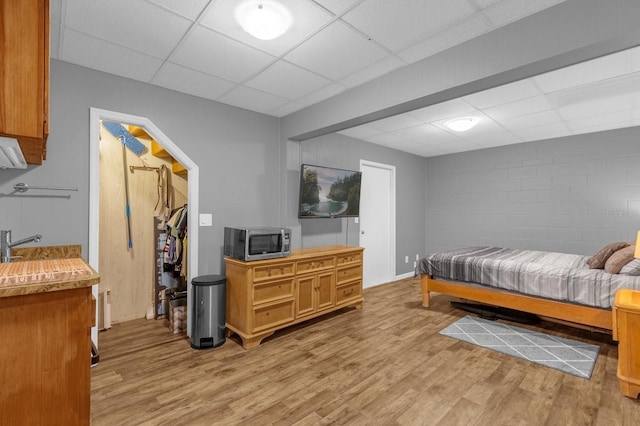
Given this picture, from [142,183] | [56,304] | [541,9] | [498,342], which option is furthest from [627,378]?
[142,183]

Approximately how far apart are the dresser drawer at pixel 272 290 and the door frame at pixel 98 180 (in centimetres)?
76

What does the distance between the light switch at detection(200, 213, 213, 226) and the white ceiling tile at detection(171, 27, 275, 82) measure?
4.58ft

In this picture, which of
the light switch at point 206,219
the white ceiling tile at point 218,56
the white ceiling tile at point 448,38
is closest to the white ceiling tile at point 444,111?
the white ceiling tile at point 448,38

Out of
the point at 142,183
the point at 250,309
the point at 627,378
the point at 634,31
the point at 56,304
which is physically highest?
the point at 634,31

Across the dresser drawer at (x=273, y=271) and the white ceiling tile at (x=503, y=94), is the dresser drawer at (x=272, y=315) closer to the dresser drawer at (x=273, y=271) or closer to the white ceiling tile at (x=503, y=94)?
the dresser drawer at (x=273, y=271)

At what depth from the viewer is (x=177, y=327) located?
327 centimetres

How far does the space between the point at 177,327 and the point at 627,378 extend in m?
3.81

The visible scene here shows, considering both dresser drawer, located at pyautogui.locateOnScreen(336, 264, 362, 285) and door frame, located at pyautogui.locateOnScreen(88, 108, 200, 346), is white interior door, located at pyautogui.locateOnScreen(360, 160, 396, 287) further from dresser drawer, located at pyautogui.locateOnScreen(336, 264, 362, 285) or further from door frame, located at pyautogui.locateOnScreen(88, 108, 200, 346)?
door frame, located at pyautogui.locateOnScreen(88, 108, 200, 346)

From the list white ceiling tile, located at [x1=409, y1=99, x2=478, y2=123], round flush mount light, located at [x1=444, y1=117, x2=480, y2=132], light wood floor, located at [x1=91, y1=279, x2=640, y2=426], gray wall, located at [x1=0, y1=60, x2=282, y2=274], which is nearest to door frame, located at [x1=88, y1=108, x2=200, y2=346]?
gray wall, located at [x1=0, y1=60, x2=282, y2=274]

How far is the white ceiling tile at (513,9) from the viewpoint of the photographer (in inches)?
71.8

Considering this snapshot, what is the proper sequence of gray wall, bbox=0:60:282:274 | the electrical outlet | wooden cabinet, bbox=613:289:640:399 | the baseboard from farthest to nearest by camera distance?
the baseboard → the electrical outlet → gray wall, bbox=0:60:282:274 → wooden cabinet, bbox=613:289:640:399

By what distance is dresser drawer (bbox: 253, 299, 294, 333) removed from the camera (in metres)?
2.94

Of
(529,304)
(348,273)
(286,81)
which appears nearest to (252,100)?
(286,81)

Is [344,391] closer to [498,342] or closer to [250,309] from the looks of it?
[250,309]
